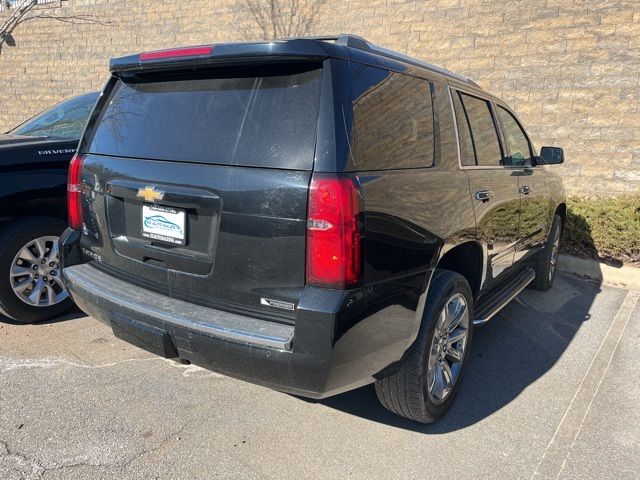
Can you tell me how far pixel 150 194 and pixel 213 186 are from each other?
39cm

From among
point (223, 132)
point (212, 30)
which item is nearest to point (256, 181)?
point (223, 132)

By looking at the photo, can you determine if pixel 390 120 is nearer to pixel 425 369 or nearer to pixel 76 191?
pixel 425 369

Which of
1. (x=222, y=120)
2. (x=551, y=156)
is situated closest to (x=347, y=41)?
(x=222, y=120)

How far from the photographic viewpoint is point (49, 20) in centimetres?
1443

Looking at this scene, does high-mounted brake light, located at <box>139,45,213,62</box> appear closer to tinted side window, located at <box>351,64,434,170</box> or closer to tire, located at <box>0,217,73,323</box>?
tinted side window, located at <box>351,64,434,170</box>

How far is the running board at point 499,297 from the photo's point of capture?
3.45 meters

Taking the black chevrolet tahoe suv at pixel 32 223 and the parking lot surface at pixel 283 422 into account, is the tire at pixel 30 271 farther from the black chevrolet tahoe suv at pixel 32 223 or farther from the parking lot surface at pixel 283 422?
the parking lot surface at pixel 283 422

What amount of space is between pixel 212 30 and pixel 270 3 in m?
1.60

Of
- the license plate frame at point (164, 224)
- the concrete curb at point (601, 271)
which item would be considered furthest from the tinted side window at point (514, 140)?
the license plate frame at point (164, 224)

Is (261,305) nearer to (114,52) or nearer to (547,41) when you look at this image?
(547,41)

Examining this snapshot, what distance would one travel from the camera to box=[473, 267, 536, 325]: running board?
345 centimetres

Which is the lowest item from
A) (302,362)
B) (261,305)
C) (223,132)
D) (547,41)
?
(302,362)

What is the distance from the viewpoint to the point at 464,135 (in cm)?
327

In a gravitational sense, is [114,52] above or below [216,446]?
above
